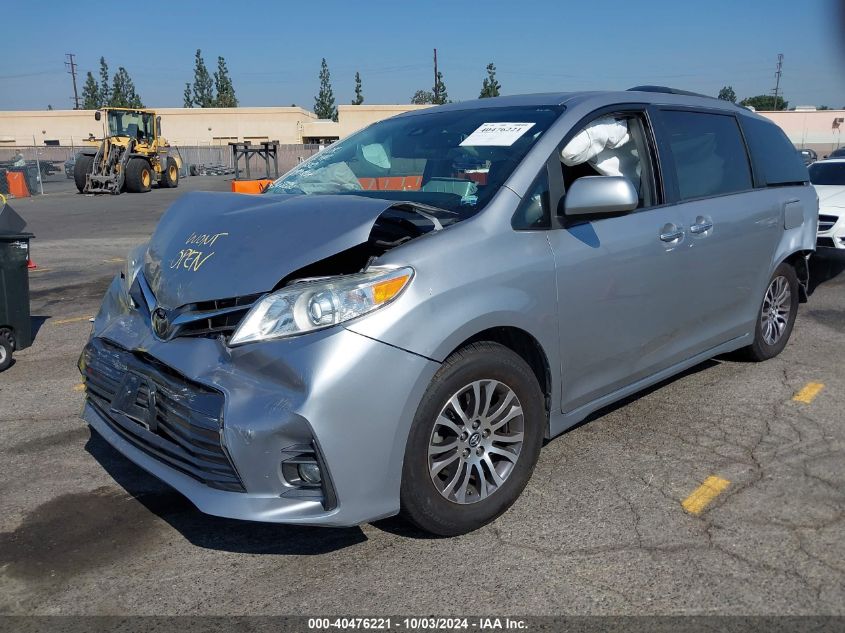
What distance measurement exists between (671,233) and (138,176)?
2724 cm

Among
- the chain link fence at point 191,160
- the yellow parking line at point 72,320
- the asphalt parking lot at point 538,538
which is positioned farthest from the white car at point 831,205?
the chain link fence at point 191,160

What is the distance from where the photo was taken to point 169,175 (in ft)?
101

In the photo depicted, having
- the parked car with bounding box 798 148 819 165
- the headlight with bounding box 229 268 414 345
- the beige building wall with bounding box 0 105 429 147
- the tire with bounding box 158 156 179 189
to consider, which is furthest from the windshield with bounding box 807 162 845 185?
the beige building wall with bounding box 0 105 429 147

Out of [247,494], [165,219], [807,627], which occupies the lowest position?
[807,627]

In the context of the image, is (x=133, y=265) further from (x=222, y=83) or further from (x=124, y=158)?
(x=222, y=83)

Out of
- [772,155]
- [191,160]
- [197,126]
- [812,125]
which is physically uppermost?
[197,126]

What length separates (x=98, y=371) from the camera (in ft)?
10.6

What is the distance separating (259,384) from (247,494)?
Result: 40cm

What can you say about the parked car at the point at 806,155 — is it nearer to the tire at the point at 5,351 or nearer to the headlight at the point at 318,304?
the headlight at the point at 318,304

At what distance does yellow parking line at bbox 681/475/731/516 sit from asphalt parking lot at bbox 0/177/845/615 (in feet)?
0.04

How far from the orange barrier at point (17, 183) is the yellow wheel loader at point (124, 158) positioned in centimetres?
194

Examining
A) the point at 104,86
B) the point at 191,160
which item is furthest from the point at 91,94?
the point at 191,160

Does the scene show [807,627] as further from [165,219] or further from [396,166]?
[165,219]

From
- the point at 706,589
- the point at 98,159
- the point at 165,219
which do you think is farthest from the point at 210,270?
the point at 98,159
